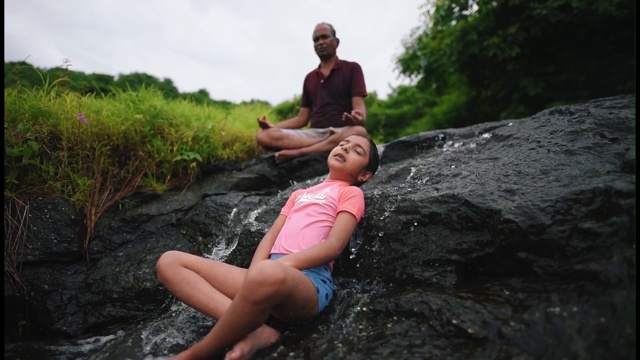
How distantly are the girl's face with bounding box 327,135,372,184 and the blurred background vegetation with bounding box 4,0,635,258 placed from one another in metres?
2.06

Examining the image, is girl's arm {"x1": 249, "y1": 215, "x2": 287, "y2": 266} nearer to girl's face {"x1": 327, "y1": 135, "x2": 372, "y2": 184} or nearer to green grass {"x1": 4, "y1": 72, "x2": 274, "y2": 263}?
girl's face {"x1": 327, "y1": 135, "x2": 372, "y2": 184}

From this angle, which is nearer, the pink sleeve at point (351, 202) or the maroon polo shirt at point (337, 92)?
the pink sleeve at point (351, 202)

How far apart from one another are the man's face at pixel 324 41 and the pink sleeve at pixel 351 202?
9.17ft

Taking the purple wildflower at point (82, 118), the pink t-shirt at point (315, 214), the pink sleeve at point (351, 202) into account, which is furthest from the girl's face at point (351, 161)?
the purple wildflower at point (82, 118)

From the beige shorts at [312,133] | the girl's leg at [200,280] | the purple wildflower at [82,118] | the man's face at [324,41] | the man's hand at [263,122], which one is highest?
the man's face at [324,41]

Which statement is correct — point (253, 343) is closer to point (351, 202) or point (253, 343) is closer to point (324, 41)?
point (351, 202)

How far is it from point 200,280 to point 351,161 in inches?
48.4

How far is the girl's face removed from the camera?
8.69 feet

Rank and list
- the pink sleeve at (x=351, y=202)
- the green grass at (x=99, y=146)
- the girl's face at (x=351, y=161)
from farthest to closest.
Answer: the green grass at (x=99, y=146) → the girl's face at (x=351, y=161) → the pink sleeve at (x=351, y=202)

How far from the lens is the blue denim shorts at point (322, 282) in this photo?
2092 millimetres

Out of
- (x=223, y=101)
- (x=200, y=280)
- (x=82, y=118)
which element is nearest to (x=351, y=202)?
(x=200, y=280)

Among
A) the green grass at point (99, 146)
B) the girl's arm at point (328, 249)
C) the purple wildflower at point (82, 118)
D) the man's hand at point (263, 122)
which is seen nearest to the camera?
the girl's arm at point (328, 249)

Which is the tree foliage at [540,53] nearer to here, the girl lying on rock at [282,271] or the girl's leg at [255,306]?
the girl lying on rock at [282,271]

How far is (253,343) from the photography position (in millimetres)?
1878
